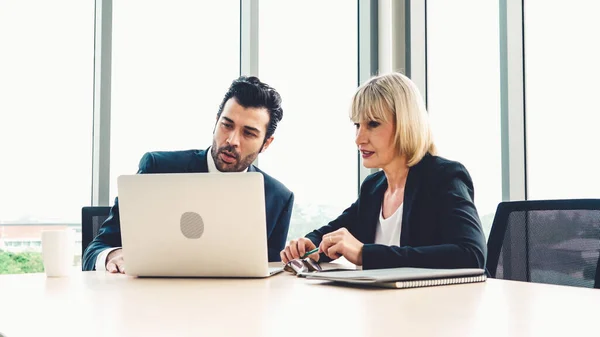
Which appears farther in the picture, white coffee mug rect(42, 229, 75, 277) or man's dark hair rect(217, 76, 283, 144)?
man's dark hair rect(217, 76, 283, 144)

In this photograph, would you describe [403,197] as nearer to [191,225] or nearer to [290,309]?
[191,225]

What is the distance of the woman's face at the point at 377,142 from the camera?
221 centimetres

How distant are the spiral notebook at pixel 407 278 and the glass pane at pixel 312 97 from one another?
2.16 metres

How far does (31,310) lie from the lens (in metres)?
1.00

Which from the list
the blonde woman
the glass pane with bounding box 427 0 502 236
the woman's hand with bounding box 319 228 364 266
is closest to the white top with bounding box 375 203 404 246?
the blonde woman

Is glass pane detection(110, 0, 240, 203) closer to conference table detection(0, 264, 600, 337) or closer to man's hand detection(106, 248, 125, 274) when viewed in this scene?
man's hand detection(106, 248, 125, 274)

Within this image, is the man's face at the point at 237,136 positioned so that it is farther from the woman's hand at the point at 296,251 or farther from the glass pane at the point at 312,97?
the glass pane at the point at 312,97

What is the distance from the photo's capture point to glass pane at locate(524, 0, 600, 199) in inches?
99.3

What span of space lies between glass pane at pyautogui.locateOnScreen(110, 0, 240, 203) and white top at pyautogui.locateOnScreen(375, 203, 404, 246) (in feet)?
4.60

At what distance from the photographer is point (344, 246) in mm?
1604

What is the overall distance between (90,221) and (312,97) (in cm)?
173

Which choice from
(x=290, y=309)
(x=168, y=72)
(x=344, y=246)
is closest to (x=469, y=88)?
(x=168, y=72)

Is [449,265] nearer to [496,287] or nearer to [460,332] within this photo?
[496,287]

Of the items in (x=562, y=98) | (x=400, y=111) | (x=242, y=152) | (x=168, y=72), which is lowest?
(x=242, y=152)
